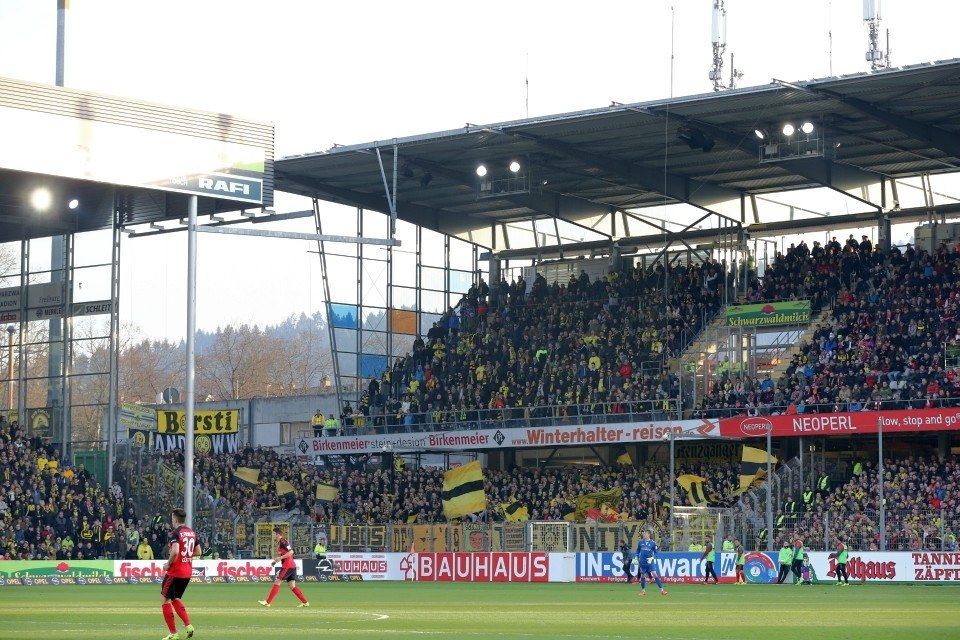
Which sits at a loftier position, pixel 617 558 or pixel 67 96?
pixel 67 96

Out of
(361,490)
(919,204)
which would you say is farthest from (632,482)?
(919,204)

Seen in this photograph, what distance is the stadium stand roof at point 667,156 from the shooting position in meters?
48.7

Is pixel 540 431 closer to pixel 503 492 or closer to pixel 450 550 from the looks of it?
pixel 503 492

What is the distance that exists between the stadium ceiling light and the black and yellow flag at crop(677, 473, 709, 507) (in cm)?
2500

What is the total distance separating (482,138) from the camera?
5441 centimetres

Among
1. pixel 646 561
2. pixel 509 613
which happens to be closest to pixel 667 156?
pixel 646 561

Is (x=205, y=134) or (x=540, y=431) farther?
(x=540, y=431)

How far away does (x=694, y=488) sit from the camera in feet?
167

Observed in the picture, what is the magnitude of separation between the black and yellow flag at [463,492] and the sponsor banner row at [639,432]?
4.22m

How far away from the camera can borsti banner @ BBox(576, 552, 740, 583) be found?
44.1 metres

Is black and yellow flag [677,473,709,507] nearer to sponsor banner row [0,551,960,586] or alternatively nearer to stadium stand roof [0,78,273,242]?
sponsor banner row [0,551,960,586]

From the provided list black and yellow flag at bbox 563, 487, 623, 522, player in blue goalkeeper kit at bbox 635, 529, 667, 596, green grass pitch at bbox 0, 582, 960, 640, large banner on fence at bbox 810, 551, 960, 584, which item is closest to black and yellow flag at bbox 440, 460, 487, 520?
black and yellow flag at bbox 563, 487, 623, 522

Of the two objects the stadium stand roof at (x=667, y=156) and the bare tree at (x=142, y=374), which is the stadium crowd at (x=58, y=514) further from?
the bare tree at (x=142, y=374)

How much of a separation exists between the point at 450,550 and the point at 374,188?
20.1 meters
